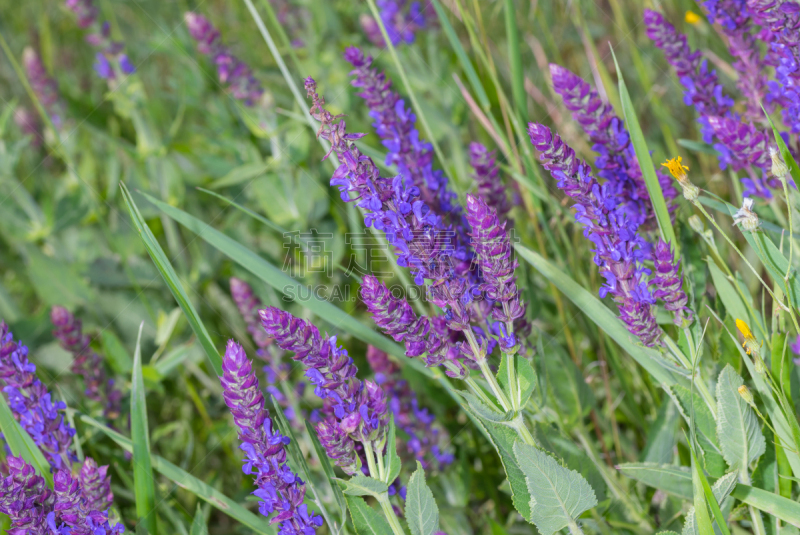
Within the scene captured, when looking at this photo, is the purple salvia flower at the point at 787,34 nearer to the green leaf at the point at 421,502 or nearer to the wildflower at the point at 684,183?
the wildflower at the point at 684,183

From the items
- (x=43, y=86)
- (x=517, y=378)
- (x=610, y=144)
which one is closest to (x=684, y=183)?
(x=610, y=144)

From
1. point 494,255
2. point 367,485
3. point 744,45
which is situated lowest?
point 367,485

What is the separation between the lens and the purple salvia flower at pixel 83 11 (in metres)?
3.33

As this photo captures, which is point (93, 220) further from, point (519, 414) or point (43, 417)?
point (519, 414)

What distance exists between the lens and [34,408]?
1.69m

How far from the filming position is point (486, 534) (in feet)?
7.00

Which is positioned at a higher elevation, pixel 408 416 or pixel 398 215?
pixel 398 215

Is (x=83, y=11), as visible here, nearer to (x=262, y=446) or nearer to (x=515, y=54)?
(x=515, y=54)

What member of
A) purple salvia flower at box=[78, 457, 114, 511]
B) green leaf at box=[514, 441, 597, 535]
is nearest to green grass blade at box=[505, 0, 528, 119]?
green leaf at box=[514, 441, 597, 535]

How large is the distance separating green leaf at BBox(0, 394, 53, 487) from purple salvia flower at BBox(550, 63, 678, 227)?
158 centimetres

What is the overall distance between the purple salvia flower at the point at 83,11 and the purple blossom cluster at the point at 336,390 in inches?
111

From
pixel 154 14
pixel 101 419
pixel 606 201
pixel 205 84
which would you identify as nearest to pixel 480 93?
pixel 606 201

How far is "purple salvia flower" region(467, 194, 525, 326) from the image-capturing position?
131 centimetres

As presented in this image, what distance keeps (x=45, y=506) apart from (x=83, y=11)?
2.81m
